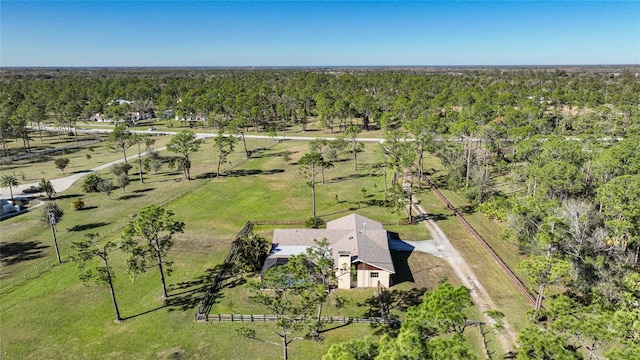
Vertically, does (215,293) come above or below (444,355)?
below

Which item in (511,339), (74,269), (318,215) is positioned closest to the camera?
(511,339)

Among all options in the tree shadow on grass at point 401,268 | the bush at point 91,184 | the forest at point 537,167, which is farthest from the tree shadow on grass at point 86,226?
the forest at point 537,167

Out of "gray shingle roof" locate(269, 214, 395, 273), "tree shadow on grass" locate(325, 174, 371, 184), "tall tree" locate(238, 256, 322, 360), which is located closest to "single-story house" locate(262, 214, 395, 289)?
"gray shingle roof" locate(269, 214, 395, 273)

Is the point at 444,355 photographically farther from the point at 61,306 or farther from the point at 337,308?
the point at 61,306

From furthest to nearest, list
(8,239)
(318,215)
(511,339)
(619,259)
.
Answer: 1. (318,215)
2. (8,239)
3. (619,259)
4. (511,339)

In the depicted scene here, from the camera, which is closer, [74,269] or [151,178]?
[74,269]

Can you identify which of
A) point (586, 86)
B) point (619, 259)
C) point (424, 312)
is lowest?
point (619, 259)

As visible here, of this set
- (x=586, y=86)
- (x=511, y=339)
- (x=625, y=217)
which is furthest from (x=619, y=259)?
(x=586, y=86)
